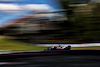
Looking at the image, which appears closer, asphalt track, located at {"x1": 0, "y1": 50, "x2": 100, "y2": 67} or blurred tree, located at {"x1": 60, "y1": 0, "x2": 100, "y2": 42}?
asphalt track, located at {"x1": 0, "y1": 50, "x2": 100, "y2": 67}

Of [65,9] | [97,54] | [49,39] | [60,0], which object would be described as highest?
[60,0]

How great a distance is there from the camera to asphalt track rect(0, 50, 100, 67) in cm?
167

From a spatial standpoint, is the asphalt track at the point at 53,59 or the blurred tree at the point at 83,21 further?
the blurred tree at the point at 83,21

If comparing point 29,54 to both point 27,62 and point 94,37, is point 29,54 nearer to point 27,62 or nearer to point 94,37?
point 27,62

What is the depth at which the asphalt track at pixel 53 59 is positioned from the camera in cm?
167

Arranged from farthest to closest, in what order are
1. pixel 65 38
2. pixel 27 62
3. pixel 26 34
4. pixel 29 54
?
pixel 26 34 → pixel 65 38 → pixel 29 54 → pixel 27 62

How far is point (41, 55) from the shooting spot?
77.9 inches

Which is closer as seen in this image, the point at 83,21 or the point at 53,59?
the point at 53,59

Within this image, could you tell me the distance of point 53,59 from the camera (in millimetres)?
1861

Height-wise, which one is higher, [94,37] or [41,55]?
[41,55]

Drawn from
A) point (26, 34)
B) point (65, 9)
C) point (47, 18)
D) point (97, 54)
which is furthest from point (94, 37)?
point (97, 54)

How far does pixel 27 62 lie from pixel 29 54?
0.21 metres

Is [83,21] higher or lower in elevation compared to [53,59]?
higher

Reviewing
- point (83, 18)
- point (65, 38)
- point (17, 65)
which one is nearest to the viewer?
Result: point (17, 65)
